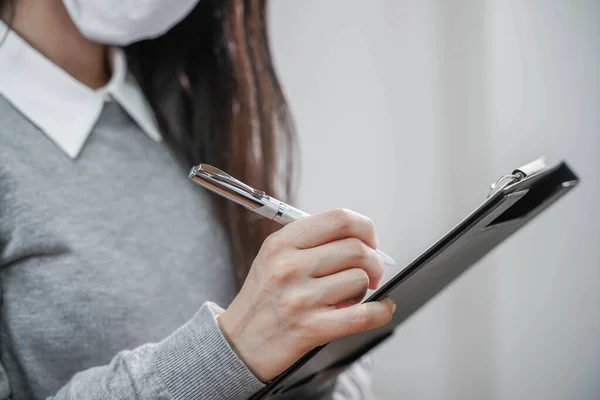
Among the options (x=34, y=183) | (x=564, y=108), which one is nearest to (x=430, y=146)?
(x=564, y=108)

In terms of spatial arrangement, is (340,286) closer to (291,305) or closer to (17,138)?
(291,305)

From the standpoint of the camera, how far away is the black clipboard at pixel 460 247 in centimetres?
29

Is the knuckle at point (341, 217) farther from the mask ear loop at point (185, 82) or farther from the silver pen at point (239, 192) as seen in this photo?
the mask ear loop at point (185, 82)

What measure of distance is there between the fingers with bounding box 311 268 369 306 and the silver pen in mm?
50

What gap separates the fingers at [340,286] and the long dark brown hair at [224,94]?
307mm

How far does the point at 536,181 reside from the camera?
0.35 meters

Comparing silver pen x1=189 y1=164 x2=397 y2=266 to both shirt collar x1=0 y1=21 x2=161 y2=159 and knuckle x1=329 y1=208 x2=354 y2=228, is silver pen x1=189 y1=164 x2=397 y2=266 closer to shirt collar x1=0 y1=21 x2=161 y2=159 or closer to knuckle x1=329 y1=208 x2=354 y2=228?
knuckle x1=329 y1=208 x2=354 y2=228

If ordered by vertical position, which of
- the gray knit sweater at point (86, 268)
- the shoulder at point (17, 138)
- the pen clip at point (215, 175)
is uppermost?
the pen clip at point (215, 175)

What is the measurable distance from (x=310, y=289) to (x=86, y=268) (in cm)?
25

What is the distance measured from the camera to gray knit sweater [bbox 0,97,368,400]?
18.2 inches

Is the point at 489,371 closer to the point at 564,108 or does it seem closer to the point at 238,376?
the point at 564,108

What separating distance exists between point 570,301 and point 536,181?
1.89 feet

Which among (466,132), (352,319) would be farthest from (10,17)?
(466,132)

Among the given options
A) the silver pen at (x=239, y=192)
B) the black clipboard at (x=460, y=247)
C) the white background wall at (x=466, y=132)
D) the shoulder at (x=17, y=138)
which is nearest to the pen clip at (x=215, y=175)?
the silver pen at (x=239, y=192)
